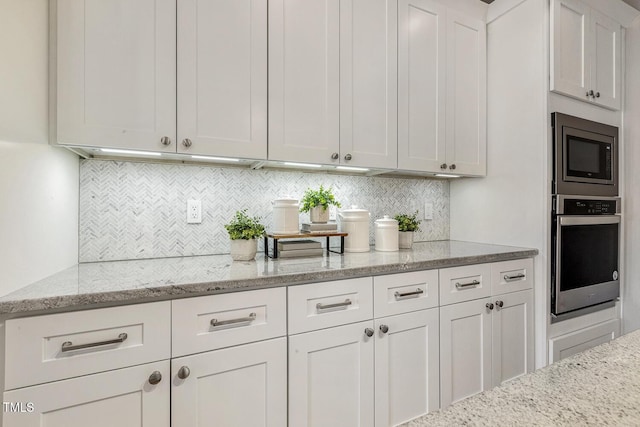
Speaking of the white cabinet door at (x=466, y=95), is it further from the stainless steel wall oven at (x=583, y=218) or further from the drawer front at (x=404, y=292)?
the drawer front at (x=404, y=292)

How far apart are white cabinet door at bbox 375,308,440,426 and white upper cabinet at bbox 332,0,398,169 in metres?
0.85

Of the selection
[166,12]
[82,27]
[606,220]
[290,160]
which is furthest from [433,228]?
[82,27]

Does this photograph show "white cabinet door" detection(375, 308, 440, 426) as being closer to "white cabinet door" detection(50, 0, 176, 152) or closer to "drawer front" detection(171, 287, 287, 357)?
"drawer front" detection(171, 287, 287, 357)

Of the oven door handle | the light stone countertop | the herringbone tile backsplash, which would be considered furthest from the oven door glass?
the light stone countertop

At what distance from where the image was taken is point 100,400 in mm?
968

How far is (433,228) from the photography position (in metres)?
2.46

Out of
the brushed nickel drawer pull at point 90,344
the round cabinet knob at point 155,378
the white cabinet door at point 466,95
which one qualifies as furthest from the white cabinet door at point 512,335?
the brushed nickel drawer pull at point 90,344

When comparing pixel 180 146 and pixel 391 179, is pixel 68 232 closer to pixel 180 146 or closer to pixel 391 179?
pixel 180 146

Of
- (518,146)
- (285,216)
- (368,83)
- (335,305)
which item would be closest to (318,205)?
(285,216)

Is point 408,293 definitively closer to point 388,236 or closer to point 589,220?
point 388,236

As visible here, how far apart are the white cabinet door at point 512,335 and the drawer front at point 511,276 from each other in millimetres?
38

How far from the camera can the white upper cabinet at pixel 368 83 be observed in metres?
1.72

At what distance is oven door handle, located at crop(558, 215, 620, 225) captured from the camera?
190cm

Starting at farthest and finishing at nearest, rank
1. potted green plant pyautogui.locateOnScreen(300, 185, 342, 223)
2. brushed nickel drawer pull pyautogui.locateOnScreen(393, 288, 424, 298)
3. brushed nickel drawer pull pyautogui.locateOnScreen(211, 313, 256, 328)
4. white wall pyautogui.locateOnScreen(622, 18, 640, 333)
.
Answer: white wall pyautogui.locateOnScreen(622, 18, 640, 333) < potted green plant pyautogui.locateOnScreen(300, 185, 342, 223) < brushed nickel drawer pull pyautogui.locateOnScreen(393, 288, 424, 298) < brushed nickel drawer pull pyautogui.locateOnScreen(211, 313, 256, 328)
